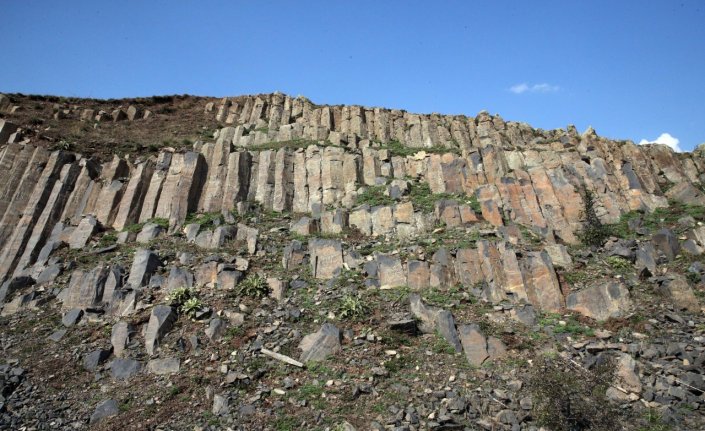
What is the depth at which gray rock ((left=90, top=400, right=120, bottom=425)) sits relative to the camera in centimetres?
1109

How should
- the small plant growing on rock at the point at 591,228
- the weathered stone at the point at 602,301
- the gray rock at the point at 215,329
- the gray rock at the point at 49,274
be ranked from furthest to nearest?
the gray rock at the point at 49,274
the small plant growing on rock at the point at 591,228
the gray rock at the point at 215,329
the weathered stone at the point at 602,301

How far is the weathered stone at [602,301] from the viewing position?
1338 centimetres

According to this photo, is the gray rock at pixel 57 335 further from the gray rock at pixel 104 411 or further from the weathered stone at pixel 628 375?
the weathered stone at pixel 628 375

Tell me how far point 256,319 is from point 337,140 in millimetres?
15298

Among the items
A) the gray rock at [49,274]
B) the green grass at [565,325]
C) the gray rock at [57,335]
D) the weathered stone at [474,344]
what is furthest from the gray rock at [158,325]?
the green grass at [565,325]

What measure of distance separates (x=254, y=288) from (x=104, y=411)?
18.4 feet

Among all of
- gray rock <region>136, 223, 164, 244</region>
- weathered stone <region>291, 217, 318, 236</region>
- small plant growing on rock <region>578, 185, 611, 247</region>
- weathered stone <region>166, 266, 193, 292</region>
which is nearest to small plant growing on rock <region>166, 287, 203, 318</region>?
weathered stone <region>166, 266, 193, 292</region>

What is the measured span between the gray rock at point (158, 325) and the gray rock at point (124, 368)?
563 millimetres

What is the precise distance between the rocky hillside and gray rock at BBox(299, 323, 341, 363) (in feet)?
0.20

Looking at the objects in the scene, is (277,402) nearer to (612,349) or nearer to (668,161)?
(612,349)

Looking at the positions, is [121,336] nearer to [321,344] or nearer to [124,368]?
[124,368]

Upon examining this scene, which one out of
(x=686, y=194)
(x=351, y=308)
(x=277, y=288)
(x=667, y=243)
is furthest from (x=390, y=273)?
(x=686, y=194)

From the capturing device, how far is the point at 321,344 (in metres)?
12.8

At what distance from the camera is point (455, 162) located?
73.8ft
